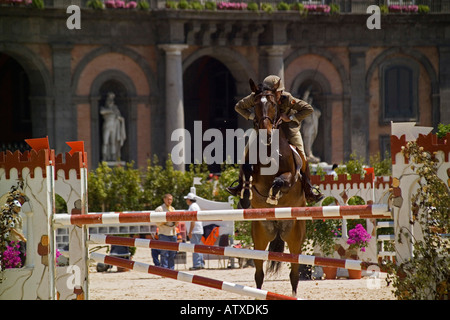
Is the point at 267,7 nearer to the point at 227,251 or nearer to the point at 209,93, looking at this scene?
the point at 209,93

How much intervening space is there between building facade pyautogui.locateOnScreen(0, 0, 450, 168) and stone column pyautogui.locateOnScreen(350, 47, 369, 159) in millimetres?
38

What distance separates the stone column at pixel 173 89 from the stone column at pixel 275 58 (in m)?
3.33

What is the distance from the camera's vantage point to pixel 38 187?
829cm

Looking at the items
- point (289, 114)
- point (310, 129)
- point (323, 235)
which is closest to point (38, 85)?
point (310, 129)

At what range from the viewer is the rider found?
12.4 m

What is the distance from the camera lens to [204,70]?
39344 mm

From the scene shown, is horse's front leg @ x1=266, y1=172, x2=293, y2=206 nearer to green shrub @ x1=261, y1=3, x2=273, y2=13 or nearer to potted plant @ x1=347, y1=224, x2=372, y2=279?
potted plant @ x1=347, y1=224, x2=372, y2=279

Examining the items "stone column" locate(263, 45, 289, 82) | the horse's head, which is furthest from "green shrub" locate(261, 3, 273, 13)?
the horse's head

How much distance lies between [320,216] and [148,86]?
26.4 meters

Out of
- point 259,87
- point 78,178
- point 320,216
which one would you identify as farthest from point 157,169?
point 320,216

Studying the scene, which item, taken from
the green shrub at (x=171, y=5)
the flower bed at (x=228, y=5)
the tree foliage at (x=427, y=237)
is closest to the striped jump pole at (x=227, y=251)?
the tree foliage at (x=427, y=237)

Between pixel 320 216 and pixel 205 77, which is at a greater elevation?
pixel 205 77

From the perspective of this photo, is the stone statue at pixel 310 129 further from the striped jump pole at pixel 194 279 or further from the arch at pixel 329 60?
the striped jump pole at pixel 194 279

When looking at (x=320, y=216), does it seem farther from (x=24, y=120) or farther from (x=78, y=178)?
(x=24, y=120)
